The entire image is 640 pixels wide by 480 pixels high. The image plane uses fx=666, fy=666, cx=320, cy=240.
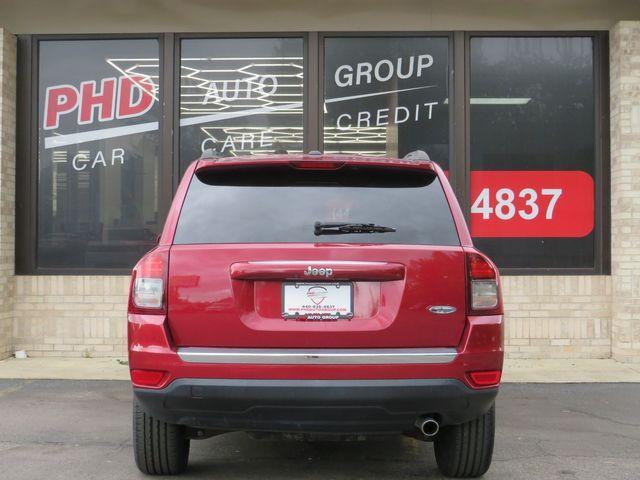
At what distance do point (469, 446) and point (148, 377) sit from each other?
1795 mm

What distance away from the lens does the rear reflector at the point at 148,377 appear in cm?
321

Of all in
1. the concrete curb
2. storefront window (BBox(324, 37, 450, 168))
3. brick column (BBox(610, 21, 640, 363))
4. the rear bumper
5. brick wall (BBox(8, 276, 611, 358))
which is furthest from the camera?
storefront window (BBox(324, 37, 450, 168))

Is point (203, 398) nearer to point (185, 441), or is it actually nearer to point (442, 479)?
point (185, 441)

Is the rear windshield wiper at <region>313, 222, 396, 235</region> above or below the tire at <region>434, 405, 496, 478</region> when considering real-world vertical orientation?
above

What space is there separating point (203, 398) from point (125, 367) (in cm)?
449

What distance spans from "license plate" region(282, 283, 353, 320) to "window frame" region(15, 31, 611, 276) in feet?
16.3

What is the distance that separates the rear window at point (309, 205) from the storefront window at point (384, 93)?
15.0 ft

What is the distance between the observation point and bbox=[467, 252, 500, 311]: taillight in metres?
3.28

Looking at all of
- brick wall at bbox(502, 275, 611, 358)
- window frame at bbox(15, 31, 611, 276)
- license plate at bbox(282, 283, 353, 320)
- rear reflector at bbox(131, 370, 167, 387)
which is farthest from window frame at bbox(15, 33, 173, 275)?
license plate at bbox(282, 283, 353, 320)

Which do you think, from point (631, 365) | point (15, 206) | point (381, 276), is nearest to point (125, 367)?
point (15, 206)

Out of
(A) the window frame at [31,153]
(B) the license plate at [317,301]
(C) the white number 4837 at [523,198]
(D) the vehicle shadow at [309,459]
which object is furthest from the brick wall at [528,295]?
(B) the license plate at [317,301]

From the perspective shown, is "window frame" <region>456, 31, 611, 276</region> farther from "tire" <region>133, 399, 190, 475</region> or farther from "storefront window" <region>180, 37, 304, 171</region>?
"tire" <region>133, 399, 190, 475</region>

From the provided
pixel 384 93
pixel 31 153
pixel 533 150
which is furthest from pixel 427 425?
pixel 31 153

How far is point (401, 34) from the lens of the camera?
8023 millimetres
